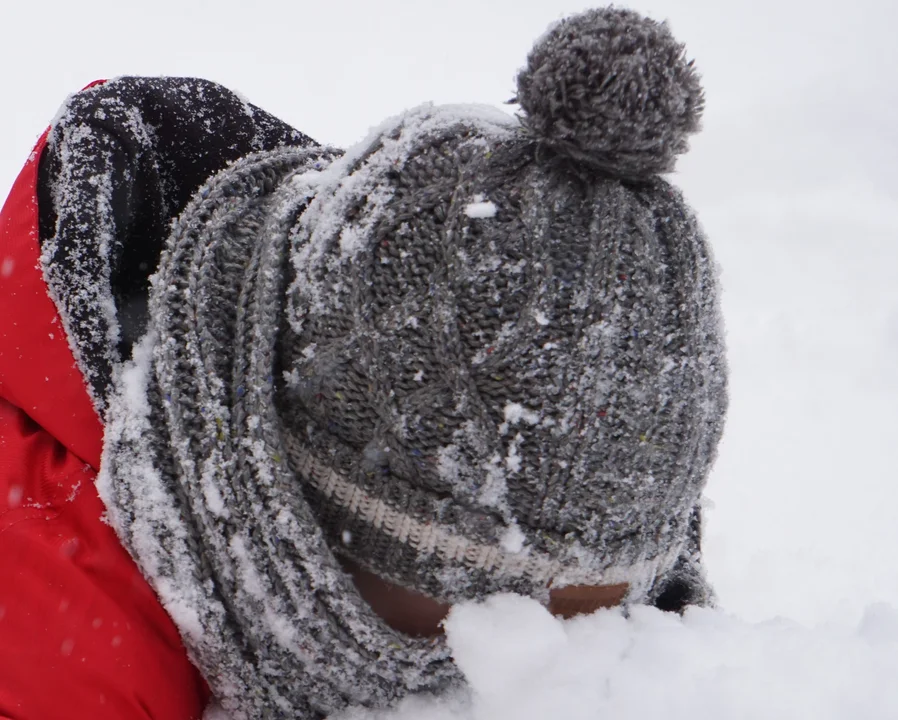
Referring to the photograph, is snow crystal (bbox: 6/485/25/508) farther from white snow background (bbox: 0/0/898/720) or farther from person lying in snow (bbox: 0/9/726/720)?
white snow background (bbox: 0/0/898/720)

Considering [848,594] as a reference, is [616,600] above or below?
above

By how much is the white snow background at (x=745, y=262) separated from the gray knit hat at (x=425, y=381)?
9 cm

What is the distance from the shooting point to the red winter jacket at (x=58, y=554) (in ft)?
2.06

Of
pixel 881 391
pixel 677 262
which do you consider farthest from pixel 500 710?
pixel 881 391

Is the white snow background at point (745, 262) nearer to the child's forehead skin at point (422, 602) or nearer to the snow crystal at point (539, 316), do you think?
the child's forehead skin at point (422, 602)

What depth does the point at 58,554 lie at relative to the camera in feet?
2.17

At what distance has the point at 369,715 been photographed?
2.41 ft

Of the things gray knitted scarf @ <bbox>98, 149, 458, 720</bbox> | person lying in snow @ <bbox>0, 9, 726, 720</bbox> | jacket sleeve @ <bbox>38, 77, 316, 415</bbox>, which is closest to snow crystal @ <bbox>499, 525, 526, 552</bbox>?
person lying in snow @ <bbox>0, 9, 726, 720</bbox>

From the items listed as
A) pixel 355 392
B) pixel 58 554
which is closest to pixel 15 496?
pixel 58 554

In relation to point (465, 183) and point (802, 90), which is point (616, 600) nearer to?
point (465, 183)

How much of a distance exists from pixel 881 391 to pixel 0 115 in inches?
112

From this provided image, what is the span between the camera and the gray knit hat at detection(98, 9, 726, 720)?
1.97 feet

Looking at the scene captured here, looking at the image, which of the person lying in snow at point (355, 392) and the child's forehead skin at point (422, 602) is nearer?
the person lying in snow at point (355, 392)

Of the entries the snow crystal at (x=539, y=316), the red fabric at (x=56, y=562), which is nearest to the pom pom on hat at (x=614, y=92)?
the snow crystal at (x=539, y=316)
